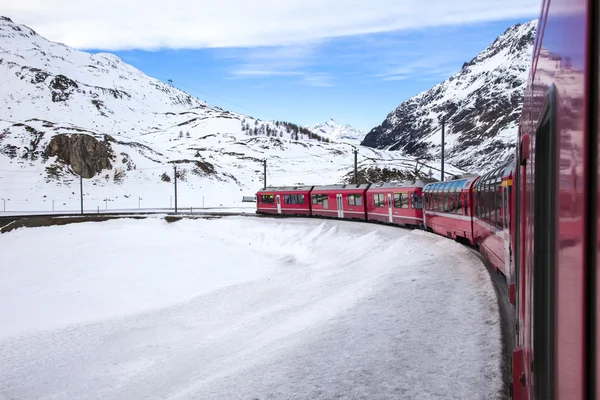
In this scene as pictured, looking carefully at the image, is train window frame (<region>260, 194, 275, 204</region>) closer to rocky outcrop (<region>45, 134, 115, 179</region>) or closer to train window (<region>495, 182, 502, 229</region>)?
train window (<region>495, 182, 502, 229</region>)

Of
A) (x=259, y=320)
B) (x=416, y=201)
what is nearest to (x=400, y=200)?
(x=416, y=201)

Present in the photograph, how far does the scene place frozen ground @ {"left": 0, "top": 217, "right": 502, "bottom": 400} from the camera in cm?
947

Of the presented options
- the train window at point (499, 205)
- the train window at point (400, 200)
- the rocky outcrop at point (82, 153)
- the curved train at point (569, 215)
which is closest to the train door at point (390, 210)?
the train window at point (400, 200)

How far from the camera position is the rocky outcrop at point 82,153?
106 m

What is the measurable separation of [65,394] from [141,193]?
8666 cm

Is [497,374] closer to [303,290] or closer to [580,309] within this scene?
[580,309]

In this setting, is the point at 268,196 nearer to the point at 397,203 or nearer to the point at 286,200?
the point at 286,200

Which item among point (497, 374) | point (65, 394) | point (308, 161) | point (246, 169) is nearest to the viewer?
point (497, 374)

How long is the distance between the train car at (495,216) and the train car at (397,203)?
12.3 m

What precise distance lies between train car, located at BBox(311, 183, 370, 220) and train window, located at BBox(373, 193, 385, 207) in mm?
1994

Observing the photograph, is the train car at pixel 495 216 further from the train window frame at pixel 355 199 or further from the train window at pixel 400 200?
the train window frame at pixel 355 199

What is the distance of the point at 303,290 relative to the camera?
2273 centimetres

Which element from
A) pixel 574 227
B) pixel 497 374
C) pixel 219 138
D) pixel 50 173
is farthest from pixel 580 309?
pixel 219 138

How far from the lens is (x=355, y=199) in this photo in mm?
40812
